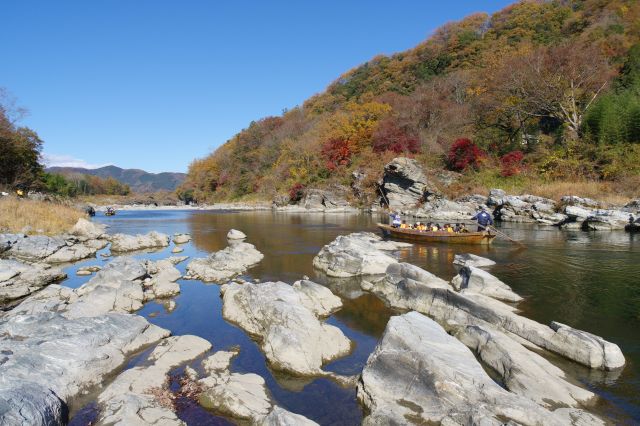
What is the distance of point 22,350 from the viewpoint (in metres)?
7.57

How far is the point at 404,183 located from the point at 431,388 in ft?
150

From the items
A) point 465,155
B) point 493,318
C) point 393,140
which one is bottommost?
point 493,318

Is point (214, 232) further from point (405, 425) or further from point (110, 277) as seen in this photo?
point (405, 425)

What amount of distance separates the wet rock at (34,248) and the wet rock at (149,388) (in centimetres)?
1447

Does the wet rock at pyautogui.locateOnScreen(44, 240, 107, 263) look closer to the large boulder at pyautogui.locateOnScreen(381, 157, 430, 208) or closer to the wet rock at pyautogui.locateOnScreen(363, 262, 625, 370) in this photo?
the wet rock at pyautogui.locateOnScreen(363, 262, 625, 370)

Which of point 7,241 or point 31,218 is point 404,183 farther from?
point 7,241

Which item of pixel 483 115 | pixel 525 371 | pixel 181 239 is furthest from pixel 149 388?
pixel 483 115

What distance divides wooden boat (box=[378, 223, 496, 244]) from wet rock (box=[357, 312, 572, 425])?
1704 centimetres

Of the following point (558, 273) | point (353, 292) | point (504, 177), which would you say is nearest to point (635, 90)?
point (504, 177)

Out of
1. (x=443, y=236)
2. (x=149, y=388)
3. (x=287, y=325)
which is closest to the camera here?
(x=149, y=388)

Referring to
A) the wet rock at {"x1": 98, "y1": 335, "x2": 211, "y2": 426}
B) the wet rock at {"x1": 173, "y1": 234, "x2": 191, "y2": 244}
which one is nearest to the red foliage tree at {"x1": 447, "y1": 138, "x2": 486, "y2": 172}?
the wet rock at {"x1": 173, "y1": 234, "x2": 191, "y2": 244}

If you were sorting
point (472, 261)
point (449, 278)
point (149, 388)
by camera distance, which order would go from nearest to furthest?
point (149, 388) < point (449, 278) < point (472, 261)

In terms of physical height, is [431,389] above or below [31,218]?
below

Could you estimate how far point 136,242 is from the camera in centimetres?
2502
